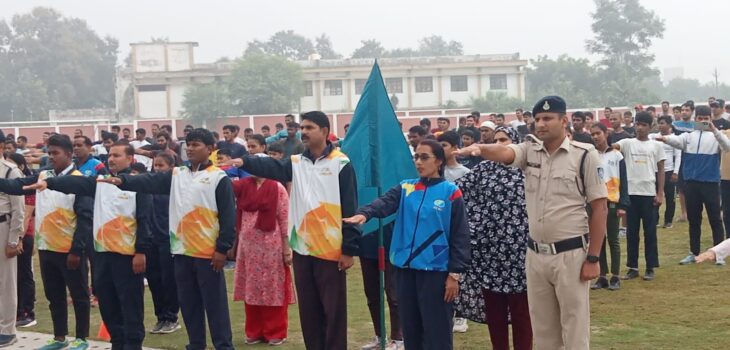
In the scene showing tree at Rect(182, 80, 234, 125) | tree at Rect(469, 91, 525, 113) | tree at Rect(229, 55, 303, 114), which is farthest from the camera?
tree at Rect(469, 91, 525, 113)

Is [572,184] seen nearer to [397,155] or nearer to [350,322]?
[397,155]

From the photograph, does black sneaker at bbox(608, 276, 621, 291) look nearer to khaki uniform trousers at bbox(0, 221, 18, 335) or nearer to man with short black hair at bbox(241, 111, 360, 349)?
man with short black hair at bbox(241, 111, 360, 349)

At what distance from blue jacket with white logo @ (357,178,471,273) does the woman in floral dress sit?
2.37m

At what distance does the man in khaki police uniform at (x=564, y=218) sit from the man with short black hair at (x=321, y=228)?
4.98 feet

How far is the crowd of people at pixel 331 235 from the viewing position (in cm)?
566

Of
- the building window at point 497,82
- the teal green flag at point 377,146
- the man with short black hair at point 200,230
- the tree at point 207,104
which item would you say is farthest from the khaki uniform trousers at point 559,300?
the building window at point 497,82

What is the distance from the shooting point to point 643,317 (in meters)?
8.47

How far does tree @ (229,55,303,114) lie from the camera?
60.3m

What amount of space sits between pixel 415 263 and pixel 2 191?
3978mm

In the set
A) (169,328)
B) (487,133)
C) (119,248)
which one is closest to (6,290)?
(169,328)

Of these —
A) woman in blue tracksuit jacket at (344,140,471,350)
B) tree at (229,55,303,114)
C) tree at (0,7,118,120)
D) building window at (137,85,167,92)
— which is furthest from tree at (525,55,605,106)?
woman in blue tracksuit jacket at (344,140,471,350)

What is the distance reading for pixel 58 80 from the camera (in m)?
86.3

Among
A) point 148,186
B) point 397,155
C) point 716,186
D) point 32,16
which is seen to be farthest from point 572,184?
point 32,16

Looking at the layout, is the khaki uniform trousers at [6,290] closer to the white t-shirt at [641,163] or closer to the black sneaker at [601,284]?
the black sneaker at [601,284]
